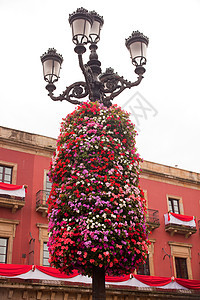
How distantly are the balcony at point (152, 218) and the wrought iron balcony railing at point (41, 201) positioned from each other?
19.0ft

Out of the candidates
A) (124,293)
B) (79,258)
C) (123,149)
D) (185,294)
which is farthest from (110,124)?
(185,294)

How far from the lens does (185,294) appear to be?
1847cm

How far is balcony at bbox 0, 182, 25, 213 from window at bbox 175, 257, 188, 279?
30.7 ft

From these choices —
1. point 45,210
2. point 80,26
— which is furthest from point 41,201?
point 80,26

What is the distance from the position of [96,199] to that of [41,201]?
35.7 feet

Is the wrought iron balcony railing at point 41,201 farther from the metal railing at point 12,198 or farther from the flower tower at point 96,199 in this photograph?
the flower tower at point 96,199

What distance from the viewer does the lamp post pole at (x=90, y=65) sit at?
6641 millimetres

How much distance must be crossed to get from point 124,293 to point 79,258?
12234mm

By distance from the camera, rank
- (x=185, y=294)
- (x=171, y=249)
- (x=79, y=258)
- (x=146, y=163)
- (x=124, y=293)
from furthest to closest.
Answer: (x=146, y=163), (x=171, y=249), (x=185, y=294), (x=124, y=293), (x=79, y=258)

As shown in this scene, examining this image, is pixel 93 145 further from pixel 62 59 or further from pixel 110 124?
pixel 62 59

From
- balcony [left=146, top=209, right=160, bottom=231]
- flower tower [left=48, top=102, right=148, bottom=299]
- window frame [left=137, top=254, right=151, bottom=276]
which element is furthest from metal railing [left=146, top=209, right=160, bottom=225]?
flower tower [left=48, top=102, right=148, bottom=299]

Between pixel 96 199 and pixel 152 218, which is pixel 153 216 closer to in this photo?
pixel 152 218

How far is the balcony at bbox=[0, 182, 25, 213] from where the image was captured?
50.5 ft

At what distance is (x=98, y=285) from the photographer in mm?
5816
